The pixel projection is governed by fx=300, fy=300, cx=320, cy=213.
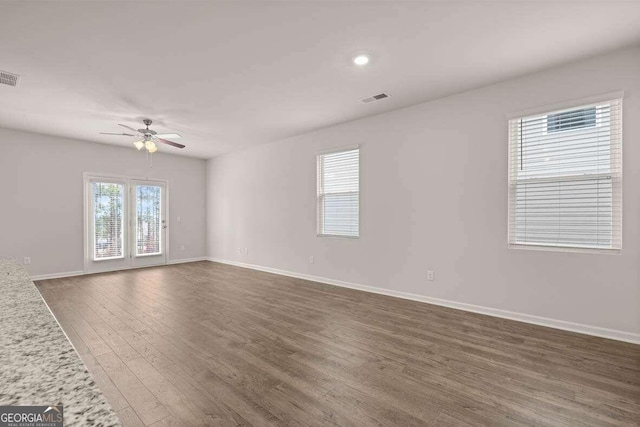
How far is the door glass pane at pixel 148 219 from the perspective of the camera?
22.4ft

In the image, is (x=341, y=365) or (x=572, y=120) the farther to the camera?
(x=572, y=120)

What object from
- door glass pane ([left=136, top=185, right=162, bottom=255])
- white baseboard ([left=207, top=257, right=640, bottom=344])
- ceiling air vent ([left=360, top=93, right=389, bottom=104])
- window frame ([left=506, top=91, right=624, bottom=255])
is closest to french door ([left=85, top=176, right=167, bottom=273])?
door glass pane ([left=136, top=185, right=162, bottom=255])

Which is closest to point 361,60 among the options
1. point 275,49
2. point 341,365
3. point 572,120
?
point 275,49

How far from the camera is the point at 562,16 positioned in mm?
2379

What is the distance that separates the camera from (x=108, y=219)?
6355 mm

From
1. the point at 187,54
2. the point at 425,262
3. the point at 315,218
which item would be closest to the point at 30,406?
the point at 187,54

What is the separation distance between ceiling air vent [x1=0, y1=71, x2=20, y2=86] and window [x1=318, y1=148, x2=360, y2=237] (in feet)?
13.1

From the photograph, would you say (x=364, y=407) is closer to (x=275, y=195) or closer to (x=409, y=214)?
(x=409, y=214)

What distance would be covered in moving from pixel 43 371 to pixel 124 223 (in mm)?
7030

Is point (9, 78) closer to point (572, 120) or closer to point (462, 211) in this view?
point (462, 211)

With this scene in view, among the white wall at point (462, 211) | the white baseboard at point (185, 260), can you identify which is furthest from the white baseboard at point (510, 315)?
the white baseboard at point (185, 260)

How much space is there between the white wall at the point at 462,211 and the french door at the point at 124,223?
3332 mm

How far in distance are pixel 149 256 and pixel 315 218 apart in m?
4.25

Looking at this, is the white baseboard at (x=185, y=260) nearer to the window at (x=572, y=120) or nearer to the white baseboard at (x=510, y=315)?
the white baseboard at (x=510, y=315)
